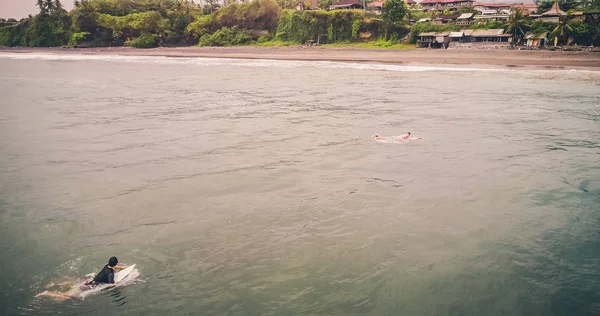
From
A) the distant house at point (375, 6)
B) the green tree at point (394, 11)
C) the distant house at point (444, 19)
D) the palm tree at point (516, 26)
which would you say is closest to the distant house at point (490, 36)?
the palm tree at point (516, 26)

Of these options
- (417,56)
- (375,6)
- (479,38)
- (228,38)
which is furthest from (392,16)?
(375,6)

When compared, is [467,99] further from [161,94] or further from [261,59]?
[261,59]

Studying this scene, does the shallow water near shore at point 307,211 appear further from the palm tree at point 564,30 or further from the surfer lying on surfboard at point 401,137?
the palm tree at point 564,30

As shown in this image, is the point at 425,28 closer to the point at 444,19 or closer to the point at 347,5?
the point at 444,19

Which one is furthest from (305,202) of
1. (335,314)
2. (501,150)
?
(501,150)

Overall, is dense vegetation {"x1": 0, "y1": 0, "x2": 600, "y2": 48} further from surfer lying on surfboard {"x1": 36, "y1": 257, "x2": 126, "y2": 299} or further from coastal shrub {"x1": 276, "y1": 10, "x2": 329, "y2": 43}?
surfer lying on surfboard {"x1": 36, "y1": 257, "x2": 126, "y2": 299}
